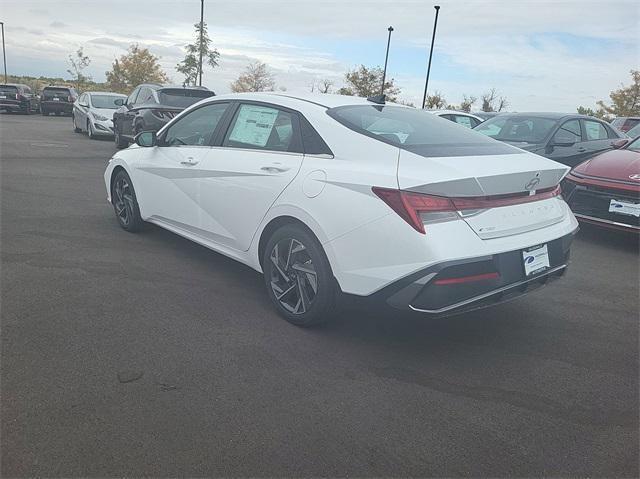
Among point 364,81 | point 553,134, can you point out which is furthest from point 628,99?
point 553,134

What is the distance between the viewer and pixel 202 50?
3033 cm

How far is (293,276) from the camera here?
3539 millimetres

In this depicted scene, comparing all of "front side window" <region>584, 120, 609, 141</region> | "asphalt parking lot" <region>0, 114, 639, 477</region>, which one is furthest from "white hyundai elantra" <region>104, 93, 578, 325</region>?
"front side window" <region>584, 120, 609, 141</region>

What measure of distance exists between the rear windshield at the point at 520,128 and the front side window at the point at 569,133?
6.4 inches

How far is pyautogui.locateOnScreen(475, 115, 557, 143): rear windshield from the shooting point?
8435 millimetres

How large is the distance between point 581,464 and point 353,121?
7.94ft

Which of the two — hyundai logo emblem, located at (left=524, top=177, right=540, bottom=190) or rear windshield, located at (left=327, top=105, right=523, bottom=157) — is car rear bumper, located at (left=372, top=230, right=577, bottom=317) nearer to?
hyundai logo emblem, located at (left=524, top=177, right=540, bottom=190)

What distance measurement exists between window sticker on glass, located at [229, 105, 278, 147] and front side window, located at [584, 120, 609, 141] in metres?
7.20

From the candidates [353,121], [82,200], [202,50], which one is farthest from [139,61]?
[353,121]

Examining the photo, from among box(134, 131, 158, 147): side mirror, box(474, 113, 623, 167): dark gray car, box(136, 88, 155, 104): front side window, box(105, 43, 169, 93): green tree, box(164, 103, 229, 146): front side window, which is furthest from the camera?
box(105, 43, 169, 93): green tree

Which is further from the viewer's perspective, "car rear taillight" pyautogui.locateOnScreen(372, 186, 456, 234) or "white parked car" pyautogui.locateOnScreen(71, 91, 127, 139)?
"white parked car" pyautogui.locateOnScreen(71, 91, 127, 139)

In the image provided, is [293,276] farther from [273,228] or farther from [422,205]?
[422,205]

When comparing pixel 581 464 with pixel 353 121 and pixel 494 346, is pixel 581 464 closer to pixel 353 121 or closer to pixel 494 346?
pixel 494 346

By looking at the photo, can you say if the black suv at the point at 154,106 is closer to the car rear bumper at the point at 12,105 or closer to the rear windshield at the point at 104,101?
the rear windshield at the point at 104,101
